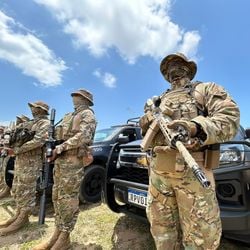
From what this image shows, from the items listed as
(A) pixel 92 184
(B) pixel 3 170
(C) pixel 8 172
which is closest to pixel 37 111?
(A) pixel 92 184

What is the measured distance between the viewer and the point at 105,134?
680 centimetres

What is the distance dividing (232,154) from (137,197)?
4.19ft

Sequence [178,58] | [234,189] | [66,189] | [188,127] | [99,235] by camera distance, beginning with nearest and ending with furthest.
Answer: [188,127] < [178,58] < [234,189] < [66,189] < [99,235]

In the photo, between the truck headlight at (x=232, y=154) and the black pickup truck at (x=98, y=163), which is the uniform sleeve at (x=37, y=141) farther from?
the truck headlight at (x=232, y=154)

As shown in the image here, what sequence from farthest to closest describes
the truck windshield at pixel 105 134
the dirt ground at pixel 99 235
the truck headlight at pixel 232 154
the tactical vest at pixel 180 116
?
1. the truck windshield at pixel 105 134
2. the dirt ground at pixel 99 235
3. the truck headlight at pixel 232 154
4. the tactical vest at pixel 180 116

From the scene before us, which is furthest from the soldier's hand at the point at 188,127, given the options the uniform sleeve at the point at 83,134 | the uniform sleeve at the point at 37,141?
the uniform sleeve at the point at 37,141

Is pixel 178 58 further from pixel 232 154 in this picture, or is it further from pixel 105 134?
pixel 105 134

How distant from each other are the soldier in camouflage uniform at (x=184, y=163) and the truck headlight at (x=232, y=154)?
2.24ft

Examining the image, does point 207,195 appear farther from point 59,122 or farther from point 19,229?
point 19,229

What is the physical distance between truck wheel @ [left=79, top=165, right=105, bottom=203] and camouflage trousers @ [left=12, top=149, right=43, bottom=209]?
1.14m

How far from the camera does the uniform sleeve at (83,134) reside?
356 cm

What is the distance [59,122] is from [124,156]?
3.56 feet

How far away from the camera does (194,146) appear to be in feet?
6.14

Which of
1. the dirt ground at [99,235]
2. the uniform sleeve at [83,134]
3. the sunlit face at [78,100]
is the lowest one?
the dirt ground at [99,235]
